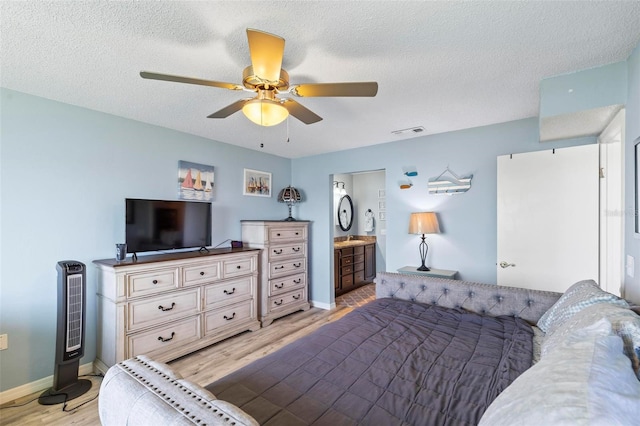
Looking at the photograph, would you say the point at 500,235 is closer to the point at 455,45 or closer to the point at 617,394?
the point at 455,45

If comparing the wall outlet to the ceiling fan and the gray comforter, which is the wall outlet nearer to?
the gray comforter

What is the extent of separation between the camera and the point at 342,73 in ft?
6.43

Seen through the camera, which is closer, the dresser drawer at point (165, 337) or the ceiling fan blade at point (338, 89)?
the ceiling fan blade at point (338, 89)

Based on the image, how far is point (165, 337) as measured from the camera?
8.79 ft

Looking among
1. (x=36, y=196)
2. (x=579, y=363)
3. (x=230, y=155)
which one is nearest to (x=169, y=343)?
(x=36, y=196)

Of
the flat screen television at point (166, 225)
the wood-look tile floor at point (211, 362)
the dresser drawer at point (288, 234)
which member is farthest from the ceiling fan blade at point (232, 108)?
the wood-look tile floor at point (211, 362)

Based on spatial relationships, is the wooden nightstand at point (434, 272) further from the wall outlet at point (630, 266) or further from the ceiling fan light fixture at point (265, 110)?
the ceiling fan light fixture at point (265, 110)

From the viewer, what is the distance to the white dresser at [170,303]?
242cm

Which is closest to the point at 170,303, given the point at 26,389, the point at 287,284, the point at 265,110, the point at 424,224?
the point at 26,389

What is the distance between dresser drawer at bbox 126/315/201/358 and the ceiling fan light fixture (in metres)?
2.20

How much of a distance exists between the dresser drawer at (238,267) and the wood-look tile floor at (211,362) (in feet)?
2.43

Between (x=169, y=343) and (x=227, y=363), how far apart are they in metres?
0.60

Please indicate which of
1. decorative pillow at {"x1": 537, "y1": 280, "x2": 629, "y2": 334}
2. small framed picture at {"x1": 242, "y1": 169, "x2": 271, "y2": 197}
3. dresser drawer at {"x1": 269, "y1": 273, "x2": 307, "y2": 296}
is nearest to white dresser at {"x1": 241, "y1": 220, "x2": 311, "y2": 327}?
dresser drawer at {"x1": 269, "y1": 273, "x2": 307, "y2": 296}

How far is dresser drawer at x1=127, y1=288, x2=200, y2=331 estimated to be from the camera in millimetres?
2479
